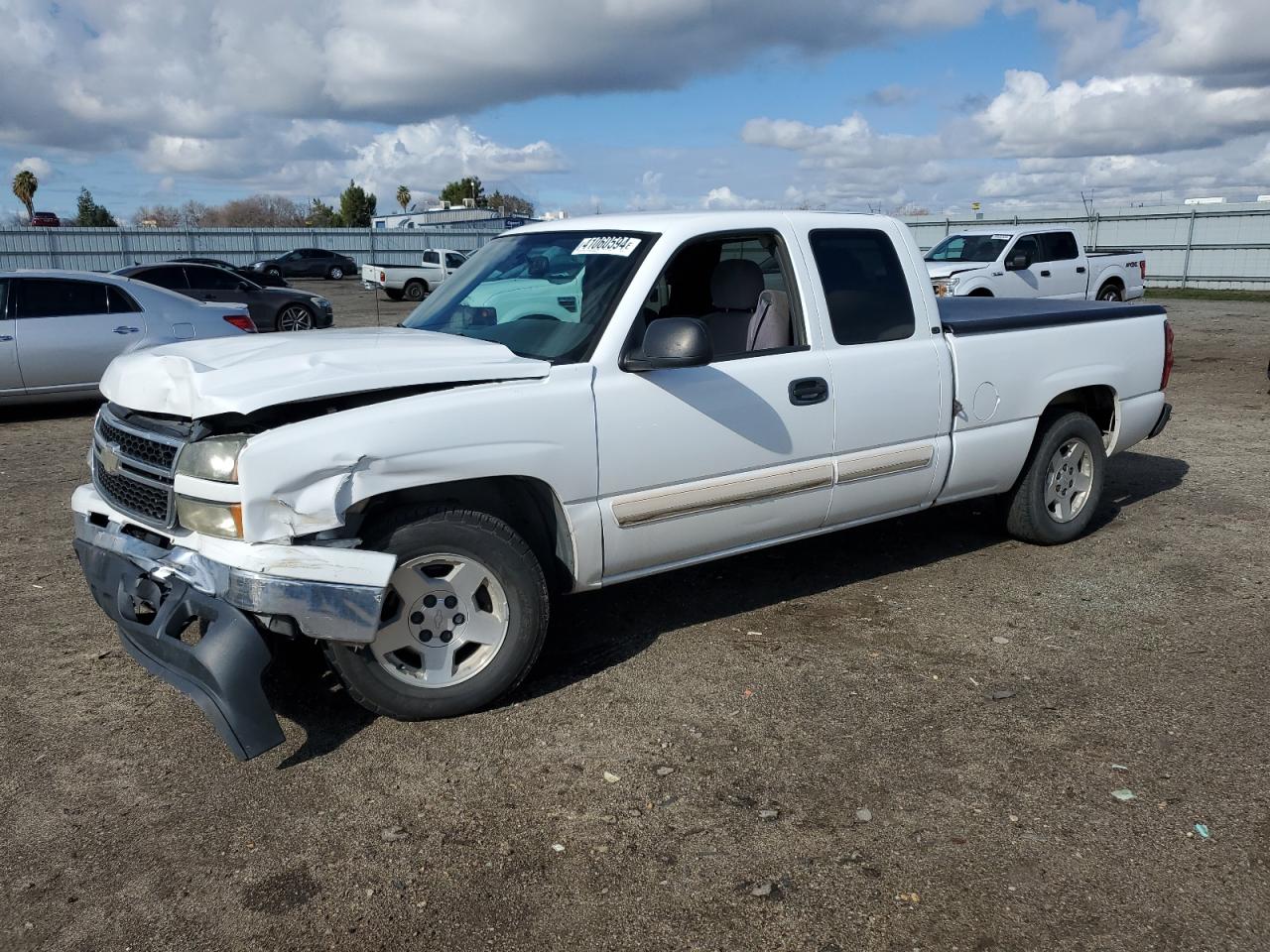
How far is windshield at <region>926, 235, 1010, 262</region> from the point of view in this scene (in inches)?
686

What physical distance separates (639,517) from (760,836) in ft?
4.77

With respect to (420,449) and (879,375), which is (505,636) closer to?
(420,449)

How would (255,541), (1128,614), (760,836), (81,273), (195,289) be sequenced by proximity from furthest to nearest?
(195,289) → (81,273) → (1128,614) → (255,541) → (760,836)

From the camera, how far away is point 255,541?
11.7 feet

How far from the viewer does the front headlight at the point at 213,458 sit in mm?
3557

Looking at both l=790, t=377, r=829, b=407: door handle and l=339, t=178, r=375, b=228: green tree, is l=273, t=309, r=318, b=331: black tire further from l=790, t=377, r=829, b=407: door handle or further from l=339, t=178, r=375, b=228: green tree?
l=339, t=178, r=375, b=228: green tree

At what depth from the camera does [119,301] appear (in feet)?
35.8

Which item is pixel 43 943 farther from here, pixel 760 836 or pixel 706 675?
pixel 706 675

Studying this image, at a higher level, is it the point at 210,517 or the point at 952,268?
the point at 952,268

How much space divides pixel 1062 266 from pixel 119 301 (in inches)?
563

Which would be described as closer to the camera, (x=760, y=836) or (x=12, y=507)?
(x=760, y=836)

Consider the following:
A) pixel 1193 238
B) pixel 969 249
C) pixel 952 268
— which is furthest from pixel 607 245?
pixel 1193 238

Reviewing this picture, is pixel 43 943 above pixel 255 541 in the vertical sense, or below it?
below

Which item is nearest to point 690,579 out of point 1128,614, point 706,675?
point 706,675
